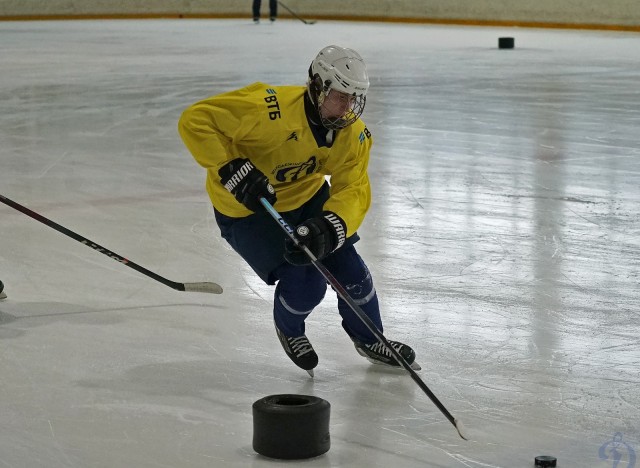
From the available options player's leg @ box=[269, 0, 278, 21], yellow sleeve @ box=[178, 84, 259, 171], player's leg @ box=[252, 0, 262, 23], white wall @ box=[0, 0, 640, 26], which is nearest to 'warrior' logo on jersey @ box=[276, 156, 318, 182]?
yellow sleeve @ box=[178, 84, 259, 171]

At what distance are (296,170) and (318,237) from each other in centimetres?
30

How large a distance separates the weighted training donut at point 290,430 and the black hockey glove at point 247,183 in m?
0.58

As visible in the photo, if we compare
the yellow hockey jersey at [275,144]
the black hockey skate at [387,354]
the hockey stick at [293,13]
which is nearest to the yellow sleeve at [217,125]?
the yellow hockey jersey at [275,144]

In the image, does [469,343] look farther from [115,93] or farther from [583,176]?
[115,93]

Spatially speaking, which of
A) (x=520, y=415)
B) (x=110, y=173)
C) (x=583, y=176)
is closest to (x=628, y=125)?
(x=583, y=176)

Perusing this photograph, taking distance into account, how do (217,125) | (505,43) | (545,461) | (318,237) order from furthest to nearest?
(505,43) < (217,125) < (318,237) < (545,461)

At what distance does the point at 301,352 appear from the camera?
9.55ft

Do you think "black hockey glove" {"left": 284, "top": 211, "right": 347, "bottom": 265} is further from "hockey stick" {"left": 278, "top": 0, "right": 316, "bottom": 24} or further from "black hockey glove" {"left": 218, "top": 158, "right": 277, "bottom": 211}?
"hockey stick" {"left": 278, "top": 0, "right": 316, "bottom": 24}

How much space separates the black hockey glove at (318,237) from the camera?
270cm

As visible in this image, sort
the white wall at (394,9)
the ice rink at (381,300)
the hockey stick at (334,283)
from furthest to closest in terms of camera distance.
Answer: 1. the white wall at (394,9)
2. the hockey stick at (334,283)
3. the ice rink at (381,300)

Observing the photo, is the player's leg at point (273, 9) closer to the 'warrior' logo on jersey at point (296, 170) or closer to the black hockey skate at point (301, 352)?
the 'warrior' logo on jersey at point (296, 170)

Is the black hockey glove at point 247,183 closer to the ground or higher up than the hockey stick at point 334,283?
higher up

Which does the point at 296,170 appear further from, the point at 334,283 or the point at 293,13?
the point at 293,13

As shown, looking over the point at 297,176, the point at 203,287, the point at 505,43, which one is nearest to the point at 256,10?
the point at 505,43
